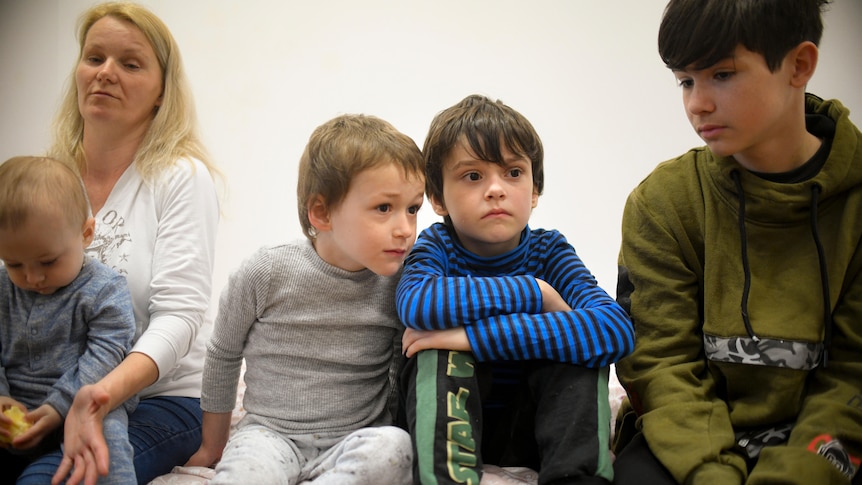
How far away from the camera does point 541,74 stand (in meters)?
2.41

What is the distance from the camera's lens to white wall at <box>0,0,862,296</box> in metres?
2.39

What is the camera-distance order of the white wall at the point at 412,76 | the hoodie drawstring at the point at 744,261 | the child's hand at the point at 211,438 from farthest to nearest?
the white wall at the point at 412,76
the child's hand at the point at 211,438
the hoodie drawstring at the point at 744,261

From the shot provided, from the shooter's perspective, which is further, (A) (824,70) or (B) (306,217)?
(A) (824,70)

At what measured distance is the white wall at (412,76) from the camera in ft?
7.85

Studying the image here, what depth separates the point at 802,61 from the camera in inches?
46.3

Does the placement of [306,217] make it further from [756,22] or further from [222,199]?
[222,199]

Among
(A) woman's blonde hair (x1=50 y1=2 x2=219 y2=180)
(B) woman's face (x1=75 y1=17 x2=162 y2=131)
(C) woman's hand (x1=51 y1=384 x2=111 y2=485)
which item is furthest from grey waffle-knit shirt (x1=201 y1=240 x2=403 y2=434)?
(B) woman's face (x1=75 y1=17 x2=162 y2=131)

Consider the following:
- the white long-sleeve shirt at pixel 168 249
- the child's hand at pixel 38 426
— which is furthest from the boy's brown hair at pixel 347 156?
the child's hand at pixel 38 426

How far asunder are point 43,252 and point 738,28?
3.79ft

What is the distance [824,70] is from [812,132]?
1399 mm

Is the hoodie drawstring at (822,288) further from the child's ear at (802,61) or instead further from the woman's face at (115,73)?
the woman's face at (115,73)

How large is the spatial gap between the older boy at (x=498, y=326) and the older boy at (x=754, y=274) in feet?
0.41

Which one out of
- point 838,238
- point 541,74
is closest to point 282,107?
point 541,74

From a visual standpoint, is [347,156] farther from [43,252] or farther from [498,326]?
[43,252]
